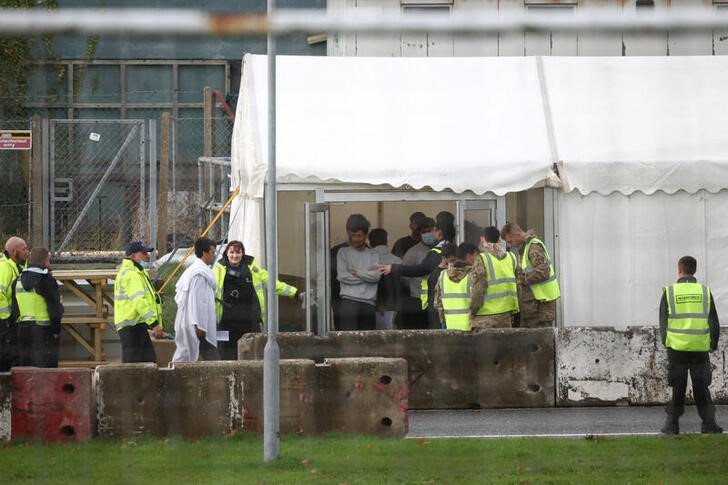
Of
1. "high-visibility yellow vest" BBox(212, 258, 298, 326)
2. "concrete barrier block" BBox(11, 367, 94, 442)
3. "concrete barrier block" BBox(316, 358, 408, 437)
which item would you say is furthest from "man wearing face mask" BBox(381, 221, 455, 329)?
"concrete barrier block" BBox(11, 367, 94, 442)

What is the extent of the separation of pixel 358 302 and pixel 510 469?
16.9 feet

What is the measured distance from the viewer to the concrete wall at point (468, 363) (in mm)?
12477

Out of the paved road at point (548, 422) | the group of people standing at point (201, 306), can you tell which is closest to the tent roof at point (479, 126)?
the group of people standing at point (201, 306)

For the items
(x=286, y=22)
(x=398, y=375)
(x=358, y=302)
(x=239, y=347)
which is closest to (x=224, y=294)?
(x=239, y=347)

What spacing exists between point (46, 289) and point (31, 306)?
11.9 inches

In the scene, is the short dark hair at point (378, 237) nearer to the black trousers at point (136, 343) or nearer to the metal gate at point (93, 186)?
the black trousers at point (136, 343)

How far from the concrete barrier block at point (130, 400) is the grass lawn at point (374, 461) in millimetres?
149

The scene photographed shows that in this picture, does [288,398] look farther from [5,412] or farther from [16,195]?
[16,195]

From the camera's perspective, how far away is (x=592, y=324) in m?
14.3

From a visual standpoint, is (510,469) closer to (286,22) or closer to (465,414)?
(465,414)

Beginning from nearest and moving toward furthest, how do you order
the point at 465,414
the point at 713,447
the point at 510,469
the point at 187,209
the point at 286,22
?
the point at 286,22 → the point at 187,209 → the point at 510,469 → the point at 713,447 → the point at 465,414

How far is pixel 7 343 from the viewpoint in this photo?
1241cm

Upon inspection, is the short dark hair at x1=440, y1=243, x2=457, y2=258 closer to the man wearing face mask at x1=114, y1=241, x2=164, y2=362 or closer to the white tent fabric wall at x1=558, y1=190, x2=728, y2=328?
the white tent fabric wall at x1=558, y1=190, x2=728, y2=328

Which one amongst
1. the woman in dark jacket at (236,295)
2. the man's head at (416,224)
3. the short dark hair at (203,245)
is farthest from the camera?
the man's head at (416,224)
